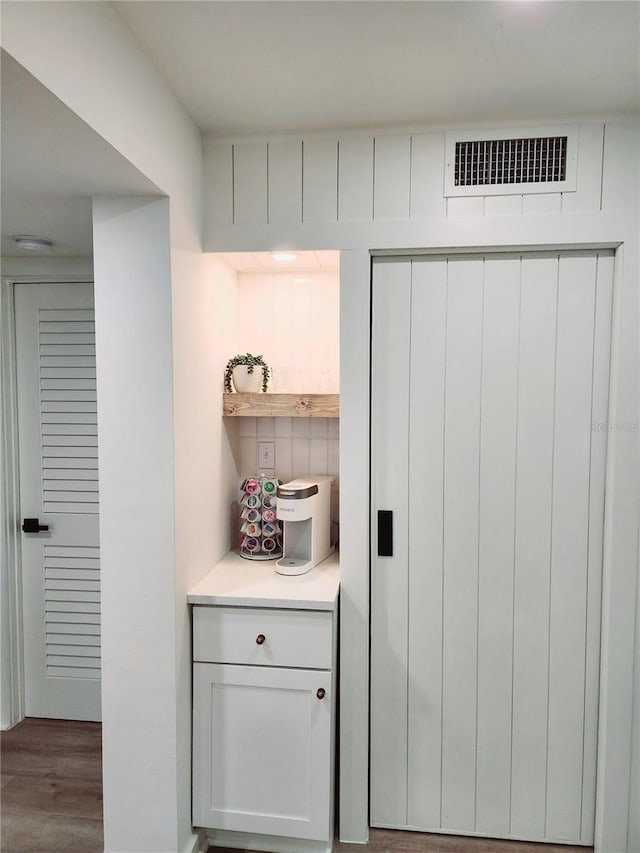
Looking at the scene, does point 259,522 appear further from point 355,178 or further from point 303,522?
point 355,178

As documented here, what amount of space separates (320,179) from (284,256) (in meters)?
0.30

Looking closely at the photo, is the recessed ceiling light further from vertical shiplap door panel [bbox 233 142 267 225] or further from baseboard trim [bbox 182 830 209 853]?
baseboard trim [bbox 182 830 209 853]

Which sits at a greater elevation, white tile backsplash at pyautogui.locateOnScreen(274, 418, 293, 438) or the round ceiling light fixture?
the round ceiling light fixture

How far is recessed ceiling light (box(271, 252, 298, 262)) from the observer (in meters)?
2.06

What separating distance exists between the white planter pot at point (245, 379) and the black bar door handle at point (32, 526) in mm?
1231

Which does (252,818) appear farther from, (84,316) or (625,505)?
(84,316)

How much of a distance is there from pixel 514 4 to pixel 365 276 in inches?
33.1

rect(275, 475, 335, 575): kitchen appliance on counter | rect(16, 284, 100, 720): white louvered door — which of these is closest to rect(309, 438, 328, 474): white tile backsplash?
rect(275, 475, 335, 575): kitchen appliance on counter

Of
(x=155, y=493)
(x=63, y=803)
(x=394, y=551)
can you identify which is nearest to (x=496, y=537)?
(x=394, y=551)

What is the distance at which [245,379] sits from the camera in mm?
2268

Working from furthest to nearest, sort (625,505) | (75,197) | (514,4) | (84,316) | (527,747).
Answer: (84,316)
(527,747)
(625,505)
(75,197)
(514,4)

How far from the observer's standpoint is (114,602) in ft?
6.01

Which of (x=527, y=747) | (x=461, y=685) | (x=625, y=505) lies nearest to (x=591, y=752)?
(x=527, y=747)

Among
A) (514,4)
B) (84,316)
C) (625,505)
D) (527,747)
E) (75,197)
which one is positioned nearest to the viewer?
(514,4)
